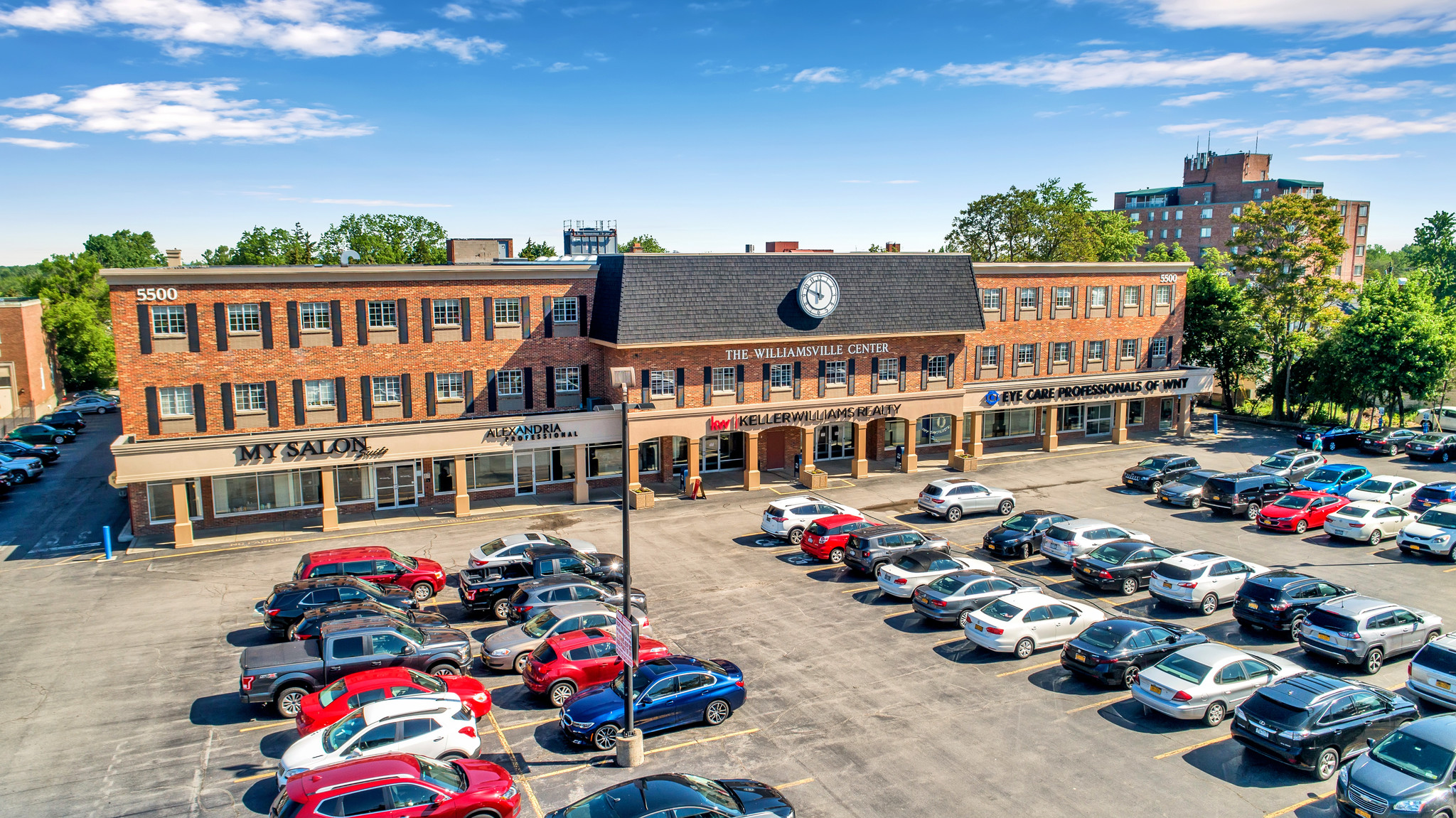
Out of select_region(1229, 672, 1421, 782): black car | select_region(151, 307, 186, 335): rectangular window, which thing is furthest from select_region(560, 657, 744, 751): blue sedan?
select_region(151, 307, 186, 335): rectangular window

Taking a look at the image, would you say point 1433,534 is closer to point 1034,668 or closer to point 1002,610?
point 1034,668

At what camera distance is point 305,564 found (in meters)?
28.9

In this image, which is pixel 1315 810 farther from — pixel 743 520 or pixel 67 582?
pixel 67 582

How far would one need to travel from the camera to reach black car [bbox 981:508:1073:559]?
111 feet

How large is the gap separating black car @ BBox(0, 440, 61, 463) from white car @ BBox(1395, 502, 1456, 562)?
65.5 meters

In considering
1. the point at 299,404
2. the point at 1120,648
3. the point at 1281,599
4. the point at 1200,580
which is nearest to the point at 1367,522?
the point at 1200,580

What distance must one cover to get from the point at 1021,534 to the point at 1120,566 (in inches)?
175

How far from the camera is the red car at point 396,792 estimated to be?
1490cm

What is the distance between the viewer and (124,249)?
6594 inches

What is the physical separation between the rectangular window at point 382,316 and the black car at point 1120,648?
3015 cm

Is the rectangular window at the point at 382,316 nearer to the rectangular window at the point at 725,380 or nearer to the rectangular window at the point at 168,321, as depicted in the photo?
the rectangular window at the point at 168,321

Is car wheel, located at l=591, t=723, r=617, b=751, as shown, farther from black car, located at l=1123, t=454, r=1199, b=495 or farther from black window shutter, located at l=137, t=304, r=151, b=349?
black car, located at l=1123, t=454, r=1199, b=495

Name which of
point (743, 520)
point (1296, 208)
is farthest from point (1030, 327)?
point (743, 520)

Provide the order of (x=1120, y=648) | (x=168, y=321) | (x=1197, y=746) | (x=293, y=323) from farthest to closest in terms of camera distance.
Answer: (x=293, y=323), (x=168, y=321), (x=1120, y=648), (x=1197, y=746)
